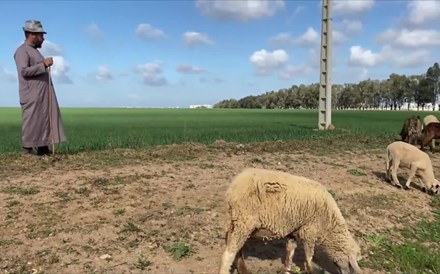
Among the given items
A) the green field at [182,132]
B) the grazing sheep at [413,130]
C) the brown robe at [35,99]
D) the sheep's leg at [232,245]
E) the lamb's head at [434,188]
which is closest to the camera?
the sheep's leg at [232,245]

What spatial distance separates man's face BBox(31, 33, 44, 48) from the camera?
10153 mm

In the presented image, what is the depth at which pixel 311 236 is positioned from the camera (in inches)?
228

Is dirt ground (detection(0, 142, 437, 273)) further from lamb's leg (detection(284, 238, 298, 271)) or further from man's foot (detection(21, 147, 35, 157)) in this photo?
man's foot (detection(21, 147, 35, 157))

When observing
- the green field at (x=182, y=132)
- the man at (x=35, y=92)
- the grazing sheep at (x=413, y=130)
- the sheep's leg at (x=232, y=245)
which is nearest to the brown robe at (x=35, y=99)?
the man at (x=35, y=92)

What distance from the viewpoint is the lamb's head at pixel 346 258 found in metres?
5.89

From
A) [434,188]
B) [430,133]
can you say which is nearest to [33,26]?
[434,188]

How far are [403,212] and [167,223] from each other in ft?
17.8

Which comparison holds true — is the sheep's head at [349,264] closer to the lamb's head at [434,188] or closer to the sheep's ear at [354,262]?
the sheep's ear at [354,262]

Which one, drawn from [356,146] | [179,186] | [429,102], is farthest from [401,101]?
[179,186]

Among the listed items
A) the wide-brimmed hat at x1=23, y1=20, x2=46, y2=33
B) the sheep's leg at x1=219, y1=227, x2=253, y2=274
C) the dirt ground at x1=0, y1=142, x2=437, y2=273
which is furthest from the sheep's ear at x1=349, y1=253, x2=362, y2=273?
the wide-brimmed hat at x1=23, y1=20, x2=46, y2=33

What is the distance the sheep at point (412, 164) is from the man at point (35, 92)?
9.00 m

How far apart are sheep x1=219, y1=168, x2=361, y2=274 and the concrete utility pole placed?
17.1 metres

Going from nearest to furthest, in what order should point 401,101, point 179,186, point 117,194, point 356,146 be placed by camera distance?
1. point 117,194
2. point 179,186
3. point 356,146
4. point 401,101

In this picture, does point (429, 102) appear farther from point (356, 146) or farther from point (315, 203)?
point (315, 203)
